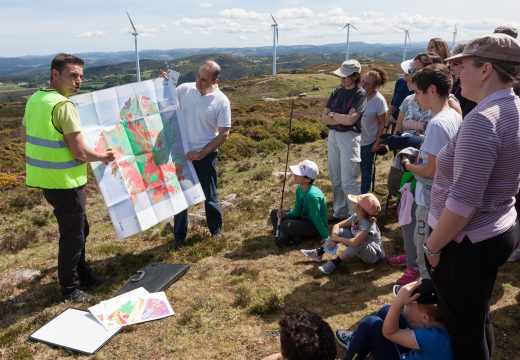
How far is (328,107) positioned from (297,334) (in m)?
5.61

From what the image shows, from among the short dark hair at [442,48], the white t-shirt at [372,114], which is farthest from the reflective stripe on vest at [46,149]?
the short dark hair at [442,48]

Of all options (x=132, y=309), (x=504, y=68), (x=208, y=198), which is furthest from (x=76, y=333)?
(x=504, y=68)

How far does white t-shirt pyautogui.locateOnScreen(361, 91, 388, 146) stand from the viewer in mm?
8062

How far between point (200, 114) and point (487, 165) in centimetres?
Result: 545

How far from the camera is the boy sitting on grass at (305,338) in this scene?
3.13m

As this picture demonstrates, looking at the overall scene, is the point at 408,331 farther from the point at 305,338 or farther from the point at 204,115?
the point at 204,115

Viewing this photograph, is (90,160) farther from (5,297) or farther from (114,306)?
(5,297)

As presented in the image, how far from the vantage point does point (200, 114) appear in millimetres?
7539

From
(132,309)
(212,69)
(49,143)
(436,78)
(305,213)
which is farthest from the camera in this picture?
(305,213)

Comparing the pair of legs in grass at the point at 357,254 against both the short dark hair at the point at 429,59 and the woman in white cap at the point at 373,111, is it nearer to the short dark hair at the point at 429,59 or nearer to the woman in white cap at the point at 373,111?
the woman in white cap at the point at 373,111

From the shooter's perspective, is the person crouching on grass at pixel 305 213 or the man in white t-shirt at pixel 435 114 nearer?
the man in white t-shirt at pixel 435 114

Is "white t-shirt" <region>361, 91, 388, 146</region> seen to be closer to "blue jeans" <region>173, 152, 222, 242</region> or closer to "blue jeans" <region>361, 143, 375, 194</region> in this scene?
"blue jeans" <region>361, 143, 375, 194</region>

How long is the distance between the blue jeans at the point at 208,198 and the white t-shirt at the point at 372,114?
9.64 feet

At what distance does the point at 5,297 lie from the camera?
6688 mm
